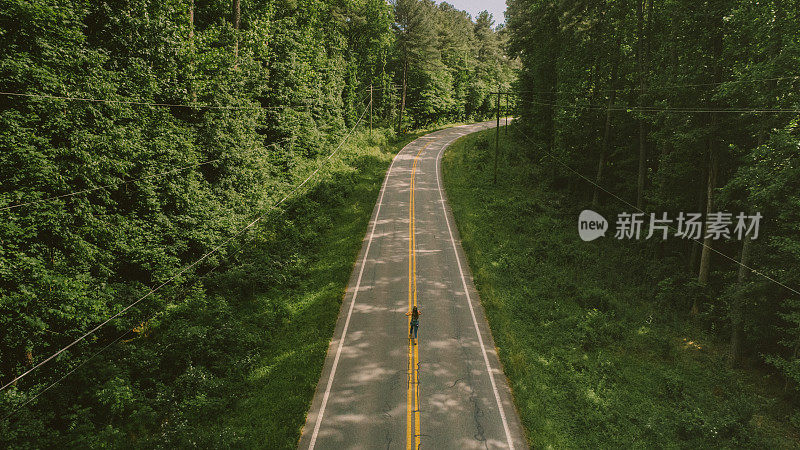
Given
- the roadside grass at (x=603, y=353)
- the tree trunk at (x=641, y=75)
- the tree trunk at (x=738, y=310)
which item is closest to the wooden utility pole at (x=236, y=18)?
the roadside grass at (x=603, y=353)

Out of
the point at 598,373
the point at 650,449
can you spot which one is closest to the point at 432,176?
the point at 598,373

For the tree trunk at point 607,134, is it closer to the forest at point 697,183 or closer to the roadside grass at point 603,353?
the forest at point 697,183

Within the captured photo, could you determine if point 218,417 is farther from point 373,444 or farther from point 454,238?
point 454,238

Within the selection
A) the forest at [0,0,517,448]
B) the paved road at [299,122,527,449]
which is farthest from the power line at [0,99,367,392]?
the paved road at [299,122,527,449]

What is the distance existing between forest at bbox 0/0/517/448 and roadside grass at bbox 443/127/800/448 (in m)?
8.07

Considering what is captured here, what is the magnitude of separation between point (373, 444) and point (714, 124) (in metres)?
19.2

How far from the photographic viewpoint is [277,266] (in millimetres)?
21047

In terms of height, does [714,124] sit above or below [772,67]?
below

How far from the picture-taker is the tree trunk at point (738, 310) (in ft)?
48.7

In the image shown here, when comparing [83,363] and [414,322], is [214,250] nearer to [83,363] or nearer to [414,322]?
[83,363]

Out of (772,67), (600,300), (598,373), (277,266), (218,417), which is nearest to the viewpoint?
(218,417)

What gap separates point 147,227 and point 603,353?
19205 millimetres

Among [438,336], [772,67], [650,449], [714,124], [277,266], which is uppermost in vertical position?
[772,67]

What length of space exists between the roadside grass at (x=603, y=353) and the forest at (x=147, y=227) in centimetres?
807
